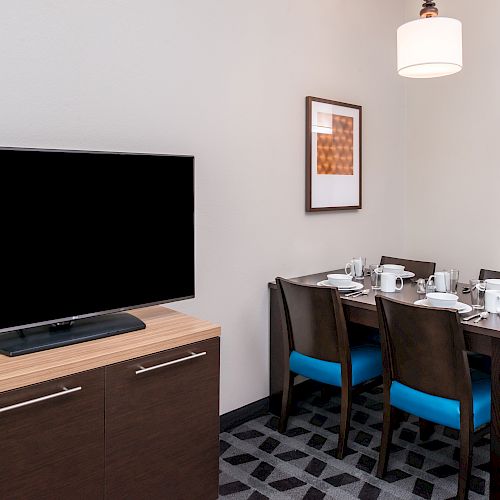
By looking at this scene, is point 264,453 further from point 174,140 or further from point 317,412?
point 174,140

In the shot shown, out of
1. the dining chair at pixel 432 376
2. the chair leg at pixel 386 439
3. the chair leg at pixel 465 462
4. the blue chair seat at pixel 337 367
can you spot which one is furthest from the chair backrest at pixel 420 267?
the chair leg at pixel 465 462

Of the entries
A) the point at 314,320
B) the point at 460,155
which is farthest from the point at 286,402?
the point at 460,155

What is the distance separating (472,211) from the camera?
324 centimetres

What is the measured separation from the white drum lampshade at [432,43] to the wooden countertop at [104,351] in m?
1.46

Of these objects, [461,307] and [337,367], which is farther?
[337,367]

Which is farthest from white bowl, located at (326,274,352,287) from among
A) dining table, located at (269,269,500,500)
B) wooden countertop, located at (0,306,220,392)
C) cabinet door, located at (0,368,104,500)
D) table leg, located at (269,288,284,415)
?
cabinet door, located at (0,368,104,500)

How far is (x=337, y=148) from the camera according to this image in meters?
2.96

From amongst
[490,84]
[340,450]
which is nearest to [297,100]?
[490,84]

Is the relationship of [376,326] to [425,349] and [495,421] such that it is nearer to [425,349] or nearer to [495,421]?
[425,349]

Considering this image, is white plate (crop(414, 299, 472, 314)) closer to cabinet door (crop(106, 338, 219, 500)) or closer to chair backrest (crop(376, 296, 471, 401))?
chair backrest (crop(376, 296, 471, 401))

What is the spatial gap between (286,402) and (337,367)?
353 mm

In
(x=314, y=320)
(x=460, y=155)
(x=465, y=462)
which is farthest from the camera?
(x=460, y=155)

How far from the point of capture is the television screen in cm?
147

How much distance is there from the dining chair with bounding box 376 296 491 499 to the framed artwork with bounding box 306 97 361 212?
1.04m
